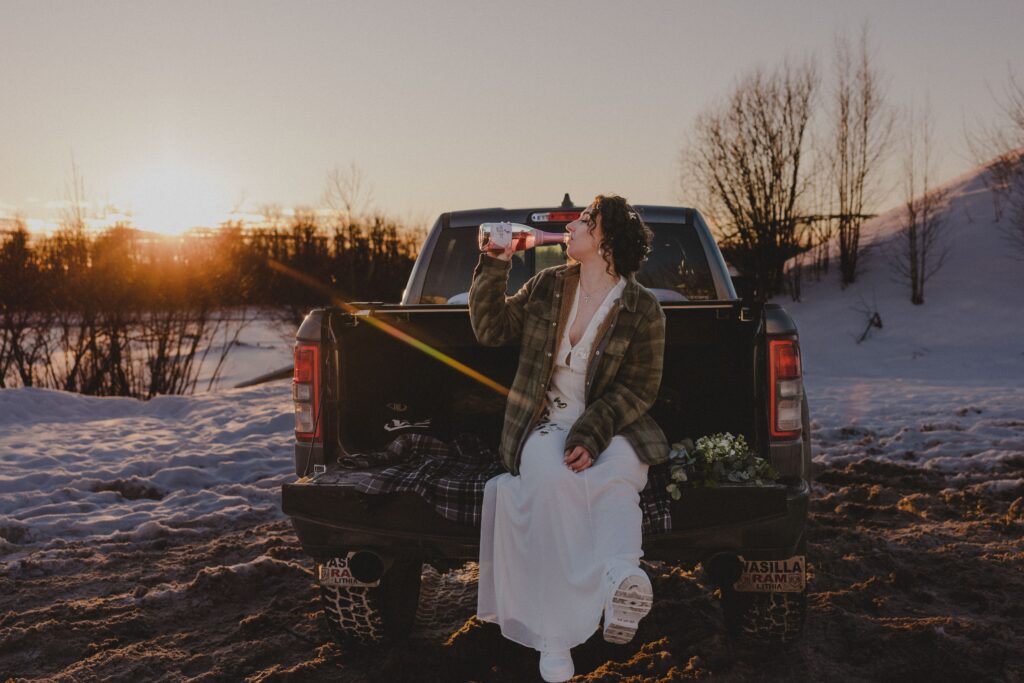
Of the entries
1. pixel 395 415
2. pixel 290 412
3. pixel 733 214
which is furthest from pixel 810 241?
pixel 395 415

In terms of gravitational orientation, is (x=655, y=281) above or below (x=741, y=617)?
above

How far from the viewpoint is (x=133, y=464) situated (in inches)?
299

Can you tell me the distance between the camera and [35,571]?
4836mm

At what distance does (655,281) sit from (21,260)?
11077 mm

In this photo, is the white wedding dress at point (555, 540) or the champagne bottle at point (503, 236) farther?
the champagne bottle at point (503, 236)

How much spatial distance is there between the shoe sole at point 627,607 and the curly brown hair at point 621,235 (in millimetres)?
1244

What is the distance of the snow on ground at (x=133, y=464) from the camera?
5.91 meters

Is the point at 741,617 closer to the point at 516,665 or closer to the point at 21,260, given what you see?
the point at 516,665

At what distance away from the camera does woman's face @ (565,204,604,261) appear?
330 cm

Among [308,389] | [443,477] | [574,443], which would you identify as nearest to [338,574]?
[443,477]

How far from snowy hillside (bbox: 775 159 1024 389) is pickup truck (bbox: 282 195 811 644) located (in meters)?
12.4

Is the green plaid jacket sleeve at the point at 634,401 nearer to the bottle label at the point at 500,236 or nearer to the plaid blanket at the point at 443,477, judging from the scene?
the plaid blanket at the point at 443,477

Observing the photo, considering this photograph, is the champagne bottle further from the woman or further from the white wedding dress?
the white wedding dress

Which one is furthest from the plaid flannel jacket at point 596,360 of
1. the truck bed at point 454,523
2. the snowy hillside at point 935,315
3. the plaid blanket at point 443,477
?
the snowy hillside at point 935,315
